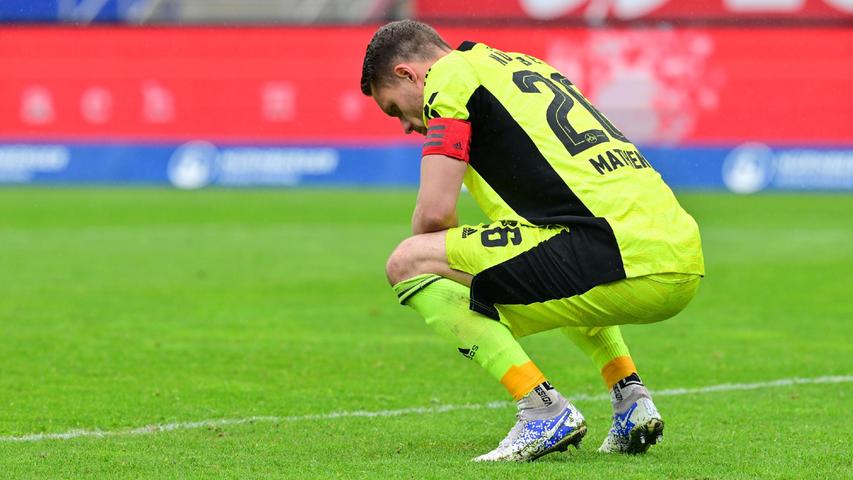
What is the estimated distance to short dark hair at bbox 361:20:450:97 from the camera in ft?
17.3

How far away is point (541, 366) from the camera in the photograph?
8.20 metres

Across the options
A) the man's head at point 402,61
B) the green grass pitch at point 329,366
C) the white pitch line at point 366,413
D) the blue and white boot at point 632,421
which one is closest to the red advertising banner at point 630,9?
the green grass pitch at point 329,366

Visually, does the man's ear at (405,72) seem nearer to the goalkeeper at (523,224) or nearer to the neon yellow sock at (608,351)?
the goalkeeper at (523,224)

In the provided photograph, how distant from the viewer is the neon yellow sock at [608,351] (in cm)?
568

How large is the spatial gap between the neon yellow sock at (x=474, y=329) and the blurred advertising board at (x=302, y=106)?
75.4ft

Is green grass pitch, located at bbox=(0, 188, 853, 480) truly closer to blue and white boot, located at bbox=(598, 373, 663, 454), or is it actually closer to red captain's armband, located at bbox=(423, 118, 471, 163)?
blue and white boot, located at bbox=(598, 373, 663, 454)

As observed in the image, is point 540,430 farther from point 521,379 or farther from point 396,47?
point 396,47

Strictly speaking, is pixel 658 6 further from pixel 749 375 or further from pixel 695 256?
pixel 695 256

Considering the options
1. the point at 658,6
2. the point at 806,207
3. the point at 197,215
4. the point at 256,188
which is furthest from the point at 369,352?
the point at 658,6

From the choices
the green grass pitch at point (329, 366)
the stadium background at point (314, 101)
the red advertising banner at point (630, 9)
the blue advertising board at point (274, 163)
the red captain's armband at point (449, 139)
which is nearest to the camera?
the red captain's armband at point (449, 139)

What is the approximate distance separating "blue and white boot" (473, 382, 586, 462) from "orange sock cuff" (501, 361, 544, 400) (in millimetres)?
21

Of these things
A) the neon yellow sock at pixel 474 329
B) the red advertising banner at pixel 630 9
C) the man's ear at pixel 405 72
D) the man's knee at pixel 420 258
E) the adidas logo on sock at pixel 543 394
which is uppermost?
the red advertising banner at pixel 630 9

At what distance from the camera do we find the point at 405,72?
5266mm

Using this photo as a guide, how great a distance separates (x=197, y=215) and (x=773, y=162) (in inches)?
470
